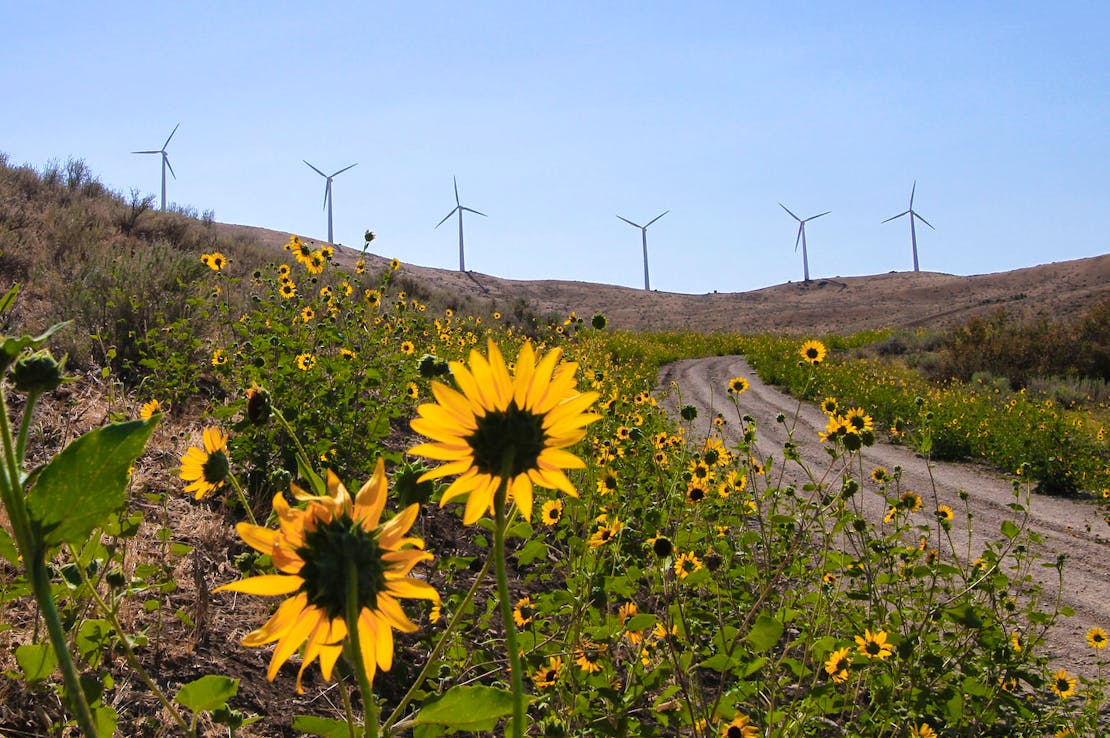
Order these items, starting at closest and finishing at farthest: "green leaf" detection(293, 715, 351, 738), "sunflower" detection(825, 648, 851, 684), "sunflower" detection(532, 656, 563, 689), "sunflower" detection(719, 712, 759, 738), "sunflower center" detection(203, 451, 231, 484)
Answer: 1. "green leaf" detection(293, 715, 351, 738)
2. "sunflower center" detection(203, 451, 231, 484)
3. "sunflower" detection(719, 712, 759, 738)
4. "sunflower" detection(532, 656, 563, 689)
5. "sunflower" detection(825, 648, 851, 684)

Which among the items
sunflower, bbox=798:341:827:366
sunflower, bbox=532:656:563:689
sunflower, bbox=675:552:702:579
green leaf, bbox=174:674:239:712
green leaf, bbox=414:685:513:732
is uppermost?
sunflower, bbox=798:341:827:366

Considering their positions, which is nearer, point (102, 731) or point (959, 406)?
point (102, 731)

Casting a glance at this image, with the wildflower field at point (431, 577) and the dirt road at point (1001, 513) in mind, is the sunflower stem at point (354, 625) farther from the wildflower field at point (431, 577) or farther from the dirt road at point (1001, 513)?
the dirt road at point (1001, 513)

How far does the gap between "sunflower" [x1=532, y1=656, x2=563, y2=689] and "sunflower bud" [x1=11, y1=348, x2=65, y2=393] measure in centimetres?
172

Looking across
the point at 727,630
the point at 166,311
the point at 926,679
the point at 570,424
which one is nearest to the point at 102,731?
the point at 570,424

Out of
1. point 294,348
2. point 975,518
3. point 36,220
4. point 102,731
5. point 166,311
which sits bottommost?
point 975,518

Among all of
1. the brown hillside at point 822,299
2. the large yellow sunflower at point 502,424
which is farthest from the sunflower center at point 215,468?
the brown hillside at point 822,299

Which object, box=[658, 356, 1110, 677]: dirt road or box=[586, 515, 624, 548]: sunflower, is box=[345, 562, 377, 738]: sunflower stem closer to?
box=[586, 515, 624, 548]: sunflower

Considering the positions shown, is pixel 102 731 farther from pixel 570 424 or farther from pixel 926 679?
pixel 926 679

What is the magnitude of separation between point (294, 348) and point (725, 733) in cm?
345

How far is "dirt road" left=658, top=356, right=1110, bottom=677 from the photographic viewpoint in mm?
4993

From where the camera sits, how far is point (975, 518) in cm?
745

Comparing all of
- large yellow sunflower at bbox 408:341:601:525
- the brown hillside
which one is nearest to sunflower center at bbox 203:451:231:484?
large yellow sunflower at bbox 408:341:601:525

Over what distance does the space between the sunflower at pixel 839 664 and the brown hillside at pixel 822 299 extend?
3156 centimetres
